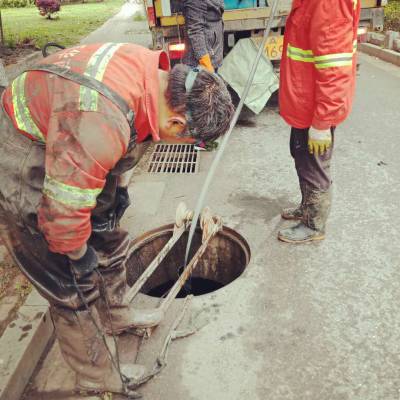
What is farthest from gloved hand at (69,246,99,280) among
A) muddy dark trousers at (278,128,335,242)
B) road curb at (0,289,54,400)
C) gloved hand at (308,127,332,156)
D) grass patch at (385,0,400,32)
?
grass patch at (385,0,400,32)

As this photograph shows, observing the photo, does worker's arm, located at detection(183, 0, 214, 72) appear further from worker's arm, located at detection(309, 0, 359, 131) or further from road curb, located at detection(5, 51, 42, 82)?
road curb, located at detection(5, 51, 42, 82)

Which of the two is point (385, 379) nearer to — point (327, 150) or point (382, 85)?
point (327, 150)

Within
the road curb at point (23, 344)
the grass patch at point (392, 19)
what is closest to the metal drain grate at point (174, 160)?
the road curb at point (23, 344)

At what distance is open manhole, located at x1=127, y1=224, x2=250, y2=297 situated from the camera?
11.5 feet

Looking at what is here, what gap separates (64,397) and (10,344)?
1.49ft

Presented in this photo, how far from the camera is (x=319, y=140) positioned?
2.90 metres

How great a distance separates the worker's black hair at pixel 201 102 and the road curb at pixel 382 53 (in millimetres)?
7867

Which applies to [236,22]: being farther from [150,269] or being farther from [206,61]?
[150,269]

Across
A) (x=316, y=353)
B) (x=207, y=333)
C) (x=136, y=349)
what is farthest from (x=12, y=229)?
(x=316, y=353)

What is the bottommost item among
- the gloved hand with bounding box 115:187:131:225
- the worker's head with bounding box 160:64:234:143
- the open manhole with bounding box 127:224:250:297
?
the open manhole with bounding box 127:224:250:297

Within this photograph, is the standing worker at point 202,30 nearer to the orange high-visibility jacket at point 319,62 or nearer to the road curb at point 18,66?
the orange high-visibility jacket at point 319,62

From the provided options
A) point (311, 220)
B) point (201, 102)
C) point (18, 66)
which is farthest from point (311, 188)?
point (18, 66)

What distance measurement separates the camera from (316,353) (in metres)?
2.41

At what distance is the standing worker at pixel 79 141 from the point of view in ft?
5.05
